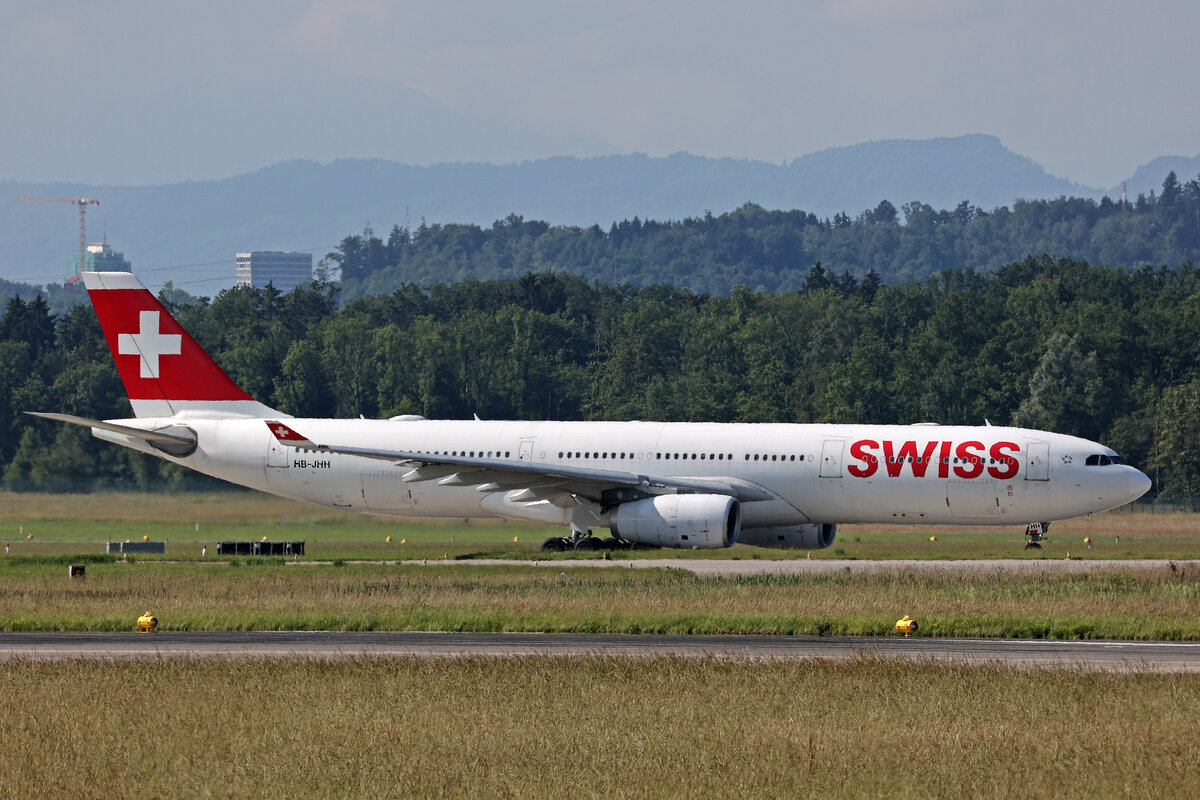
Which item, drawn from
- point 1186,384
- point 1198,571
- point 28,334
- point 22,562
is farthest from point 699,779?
point 28,334

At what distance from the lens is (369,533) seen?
51688mm

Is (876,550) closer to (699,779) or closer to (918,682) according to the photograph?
(918,682)

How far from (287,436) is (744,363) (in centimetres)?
7188

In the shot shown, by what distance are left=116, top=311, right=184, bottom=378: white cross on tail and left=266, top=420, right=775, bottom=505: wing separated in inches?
248

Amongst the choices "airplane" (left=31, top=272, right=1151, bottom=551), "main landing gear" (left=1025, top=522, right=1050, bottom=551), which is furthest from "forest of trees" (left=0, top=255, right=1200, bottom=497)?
"main landing gear" (left=1025, top=522, right=1050, bottom=551)

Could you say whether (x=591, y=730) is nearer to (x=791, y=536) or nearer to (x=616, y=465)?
(x=616, y=465)

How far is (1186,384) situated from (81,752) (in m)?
90.9

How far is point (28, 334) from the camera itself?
12938 cm

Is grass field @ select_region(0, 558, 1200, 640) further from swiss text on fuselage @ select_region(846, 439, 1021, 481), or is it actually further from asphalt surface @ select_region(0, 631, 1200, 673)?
swiss text on fuselage @ select_region(846, 439, 1021, 481)

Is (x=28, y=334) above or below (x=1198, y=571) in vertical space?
above

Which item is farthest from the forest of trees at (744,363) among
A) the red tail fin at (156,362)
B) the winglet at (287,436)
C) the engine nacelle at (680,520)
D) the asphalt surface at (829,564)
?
the asphalt surface at (829,564)

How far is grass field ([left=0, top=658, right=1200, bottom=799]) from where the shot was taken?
14643mm

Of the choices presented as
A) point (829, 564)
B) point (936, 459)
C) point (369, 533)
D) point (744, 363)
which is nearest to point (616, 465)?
point (829, 564)

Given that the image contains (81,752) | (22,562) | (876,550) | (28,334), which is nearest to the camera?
(81,752)
